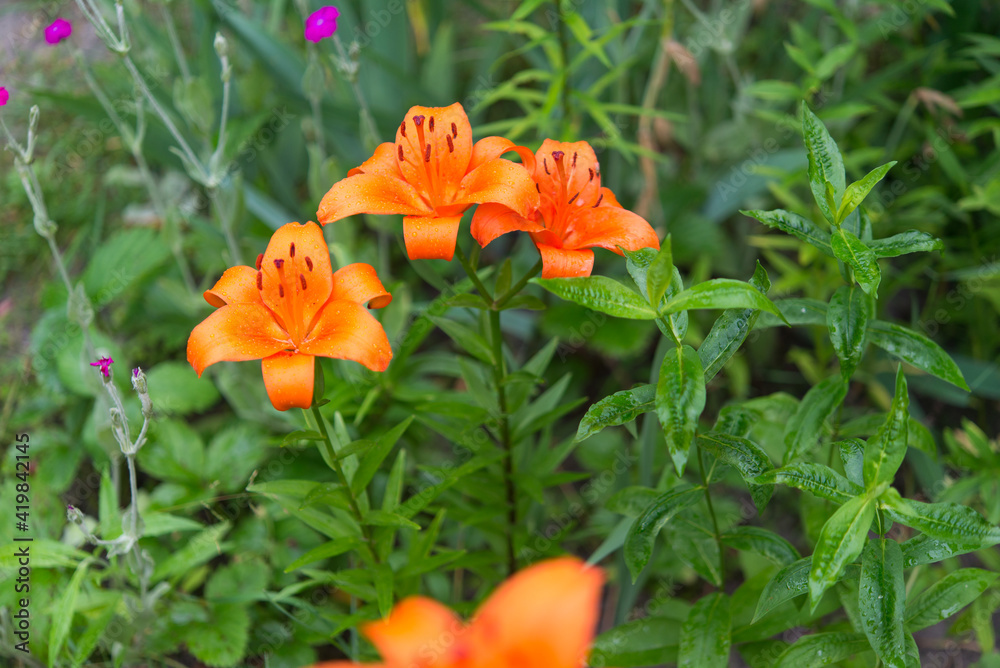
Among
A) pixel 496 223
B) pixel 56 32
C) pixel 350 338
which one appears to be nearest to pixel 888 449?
pixel 496 223

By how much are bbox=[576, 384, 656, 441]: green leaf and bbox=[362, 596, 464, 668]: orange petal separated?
0.41 meters

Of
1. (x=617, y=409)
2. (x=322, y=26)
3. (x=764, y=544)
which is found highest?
(x=322, y=26)

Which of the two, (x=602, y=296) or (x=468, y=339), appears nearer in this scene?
(x=602, y=296)

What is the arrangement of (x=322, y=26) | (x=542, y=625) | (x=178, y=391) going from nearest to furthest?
(x=542, y=625) → (x=322, y=26) → (x=178, y=391)

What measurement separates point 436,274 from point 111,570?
859mm

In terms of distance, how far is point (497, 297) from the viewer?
3.92 ft

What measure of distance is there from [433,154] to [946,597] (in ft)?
3.31

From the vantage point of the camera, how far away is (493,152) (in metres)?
1.13

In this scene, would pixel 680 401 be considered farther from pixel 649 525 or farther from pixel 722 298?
pixel 649 525

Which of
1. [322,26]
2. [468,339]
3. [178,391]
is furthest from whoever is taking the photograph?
[178,391]

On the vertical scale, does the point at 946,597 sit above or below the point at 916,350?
below

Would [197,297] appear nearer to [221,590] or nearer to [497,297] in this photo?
[221,590]

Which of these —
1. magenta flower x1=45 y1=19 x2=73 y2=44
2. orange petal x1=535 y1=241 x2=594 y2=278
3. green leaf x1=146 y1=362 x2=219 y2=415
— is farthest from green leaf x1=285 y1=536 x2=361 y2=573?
magenta flower x1=45 y1=19 x2=73 y2=44

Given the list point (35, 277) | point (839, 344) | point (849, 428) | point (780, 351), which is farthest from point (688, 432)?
point (35, 277)
